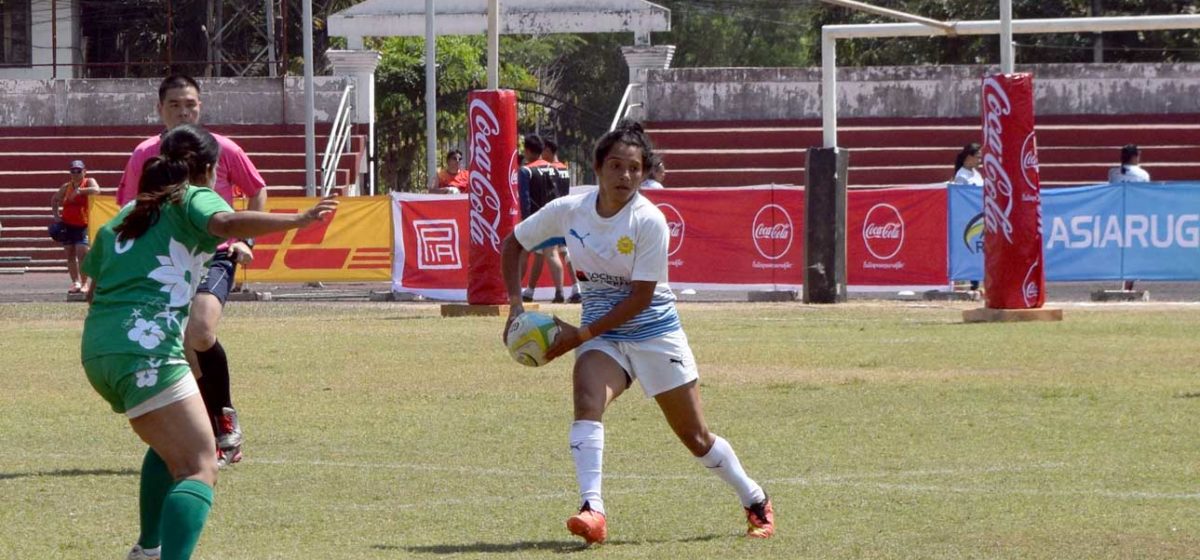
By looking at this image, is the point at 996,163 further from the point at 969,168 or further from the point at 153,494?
the point at 153,494

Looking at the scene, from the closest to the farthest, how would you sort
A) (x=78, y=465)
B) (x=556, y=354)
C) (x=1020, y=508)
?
(x=556, y=354), (x=1020, y=508), (x=78, y=465)

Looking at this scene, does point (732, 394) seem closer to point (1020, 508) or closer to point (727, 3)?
point (1020, 508)

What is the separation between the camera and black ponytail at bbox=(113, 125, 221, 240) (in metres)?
6.36

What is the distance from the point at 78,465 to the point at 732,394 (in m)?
4.68

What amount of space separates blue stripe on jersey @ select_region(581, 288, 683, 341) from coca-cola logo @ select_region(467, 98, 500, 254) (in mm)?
12450

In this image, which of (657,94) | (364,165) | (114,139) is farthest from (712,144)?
(114,139)

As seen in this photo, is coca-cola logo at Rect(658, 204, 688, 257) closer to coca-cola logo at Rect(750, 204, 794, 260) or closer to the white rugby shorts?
coca-cola logo at Rect(750, 204, 794, 260)

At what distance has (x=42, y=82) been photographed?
36.4 metres

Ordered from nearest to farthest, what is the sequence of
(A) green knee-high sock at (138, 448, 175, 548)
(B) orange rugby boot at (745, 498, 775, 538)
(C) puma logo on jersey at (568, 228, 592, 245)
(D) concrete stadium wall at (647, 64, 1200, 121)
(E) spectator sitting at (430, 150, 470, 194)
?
(A) green knee-high sock at (138, 448, 175, 548)
(B) orange rugby boot at (745, 498, 775, 538)
(C) puma logo on jersey at (568, 228, 592, 245)
(E) spectator sitting at (430, 150, 470, 194)
(D) concrete stadium wall at (647, 64, 1200, 121)

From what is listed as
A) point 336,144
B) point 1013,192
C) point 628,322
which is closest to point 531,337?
point 628,322

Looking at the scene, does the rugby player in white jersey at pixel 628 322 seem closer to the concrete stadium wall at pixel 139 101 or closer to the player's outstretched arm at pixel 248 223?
the player's outstretched arm at pixel 248 223

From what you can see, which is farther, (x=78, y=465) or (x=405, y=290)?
(x=405, y=290)

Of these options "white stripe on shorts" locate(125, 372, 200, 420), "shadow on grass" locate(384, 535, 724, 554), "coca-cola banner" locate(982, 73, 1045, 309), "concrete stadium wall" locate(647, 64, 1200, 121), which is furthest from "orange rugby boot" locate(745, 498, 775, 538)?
"concrete stadium wall" locate(647, 64, 1200, 121)

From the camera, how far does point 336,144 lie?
112 feet
